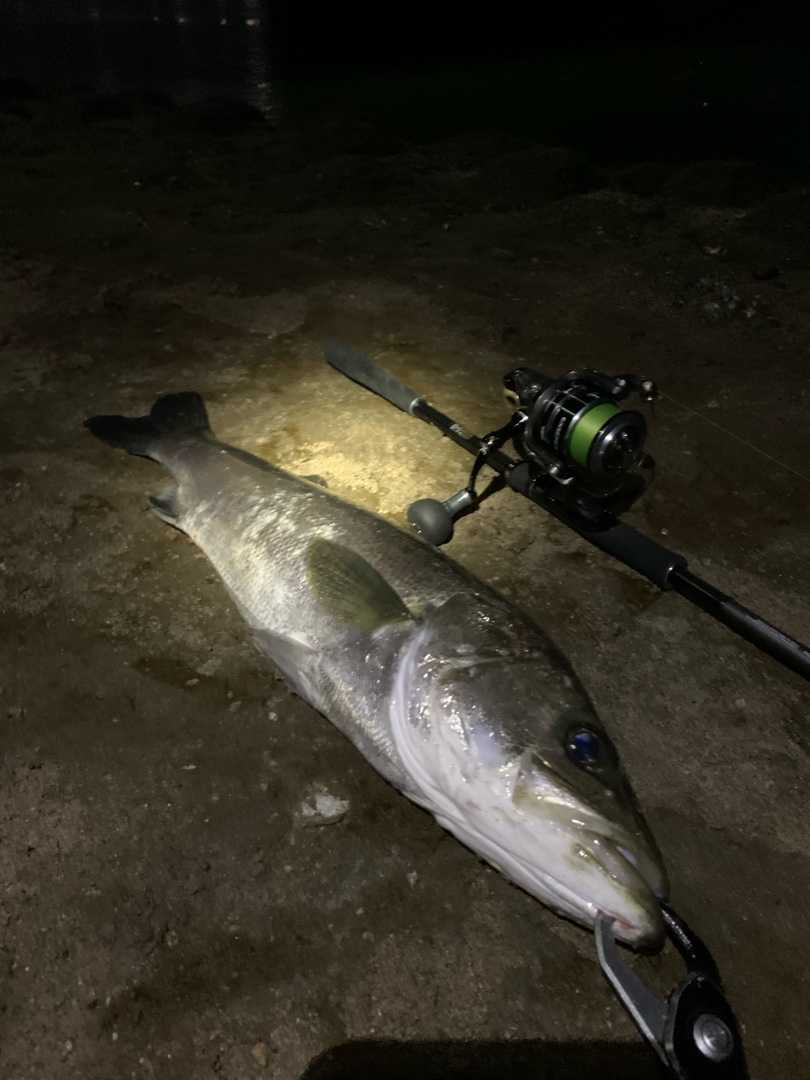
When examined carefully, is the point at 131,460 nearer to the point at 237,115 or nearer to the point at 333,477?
the point at 333,477

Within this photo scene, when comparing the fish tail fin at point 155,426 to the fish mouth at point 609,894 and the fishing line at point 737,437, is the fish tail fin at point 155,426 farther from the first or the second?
the fishing line at point 737,437

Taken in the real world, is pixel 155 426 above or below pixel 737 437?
above

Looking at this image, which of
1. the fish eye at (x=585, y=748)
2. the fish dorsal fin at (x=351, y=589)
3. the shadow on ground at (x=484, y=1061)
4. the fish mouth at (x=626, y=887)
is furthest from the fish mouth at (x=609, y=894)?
the fish dorsal fin at (x=351, y=589)

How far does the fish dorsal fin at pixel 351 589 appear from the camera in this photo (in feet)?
9.69

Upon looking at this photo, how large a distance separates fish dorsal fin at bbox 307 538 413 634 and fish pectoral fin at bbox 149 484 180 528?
3.59 feet

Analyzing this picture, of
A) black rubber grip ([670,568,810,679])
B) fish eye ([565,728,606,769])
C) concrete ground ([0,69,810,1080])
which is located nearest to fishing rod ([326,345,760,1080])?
black rubber grip ([670,568,810,679])

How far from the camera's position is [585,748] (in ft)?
7.95

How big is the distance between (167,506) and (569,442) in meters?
2.20

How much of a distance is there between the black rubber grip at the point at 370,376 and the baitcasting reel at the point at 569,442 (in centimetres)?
76

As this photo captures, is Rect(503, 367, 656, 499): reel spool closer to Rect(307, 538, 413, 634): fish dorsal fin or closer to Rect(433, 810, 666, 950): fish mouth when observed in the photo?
Rect(307, 538, 413, 634): fish dorsal fin

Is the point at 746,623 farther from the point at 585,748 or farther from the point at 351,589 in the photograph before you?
the point at 351,589

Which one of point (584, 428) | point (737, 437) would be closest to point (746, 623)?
point (584, 428)

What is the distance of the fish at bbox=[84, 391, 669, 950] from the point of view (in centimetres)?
222

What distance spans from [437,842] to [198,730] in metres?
1.14
